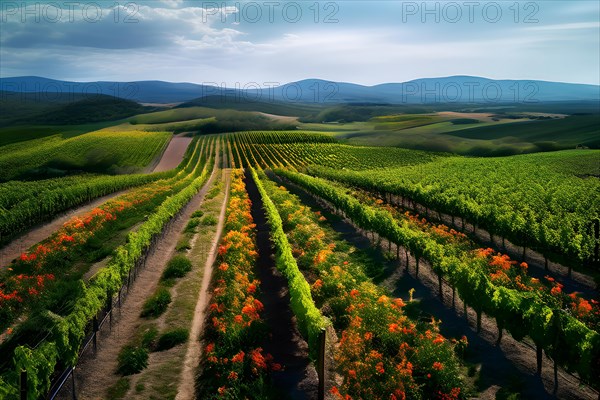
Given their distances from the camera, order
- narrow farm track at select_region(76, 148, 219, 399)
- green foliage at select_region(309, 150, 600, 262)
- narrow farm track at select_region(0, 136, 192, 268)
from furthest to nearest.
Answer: narrow farm track at select_region(0, 136, 192, 268) < green foliage at select_region(309, 150, 600, 262) < narrow farm track at select_region(76, 148, 219, 399)

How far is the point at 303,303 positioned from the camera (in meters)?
19.0

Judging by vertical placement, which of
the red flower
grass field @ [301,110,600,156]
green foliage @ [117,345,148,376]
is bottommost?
green foliage @ [117,345,148,376]

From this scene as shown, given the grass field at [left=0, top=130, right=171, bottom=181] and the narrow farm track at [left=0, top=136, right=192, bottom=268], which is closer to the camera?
the narrow farm track at [left=0, top=136, right=192, bottom=268]

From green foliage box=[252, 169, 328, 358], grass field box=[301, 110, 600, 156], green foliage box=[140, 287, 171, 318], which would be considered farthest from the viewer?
grass field box=[301, 110, 600, 156]

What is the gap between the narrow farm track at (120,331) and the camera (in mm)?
16672

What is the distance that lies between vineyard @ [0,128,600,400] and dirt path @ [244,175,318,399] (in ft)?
0.32

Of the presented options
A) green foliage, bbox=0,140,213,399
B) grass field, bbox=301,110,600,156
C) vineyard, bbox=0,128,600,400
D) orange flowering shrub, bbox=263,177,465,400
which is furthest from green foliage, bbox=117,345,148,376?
grass field, bbox=301,110,600,156

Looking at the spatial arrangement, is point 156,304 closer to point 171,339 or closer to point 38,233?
point 171,339

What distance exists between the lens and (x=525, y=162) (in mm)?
87625

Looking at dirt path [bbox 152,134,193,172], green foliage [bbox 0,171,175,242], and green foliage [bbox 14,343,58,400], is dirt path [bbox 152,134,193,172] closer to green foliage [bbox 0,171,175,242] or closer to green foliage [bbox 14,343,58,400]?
green foliage [bbox 0,171,175,242]

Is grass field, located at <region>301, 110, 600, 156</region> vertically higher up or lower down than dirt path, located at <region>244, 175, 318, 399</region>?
higher up

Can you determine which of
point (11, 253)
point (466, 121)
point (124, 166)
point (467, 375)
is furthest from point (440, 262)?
point (466, 121)

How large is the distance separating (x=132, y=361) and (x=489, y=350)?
15812 mm

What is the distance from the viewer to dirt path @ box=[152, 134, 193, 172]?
97688 millimetres
